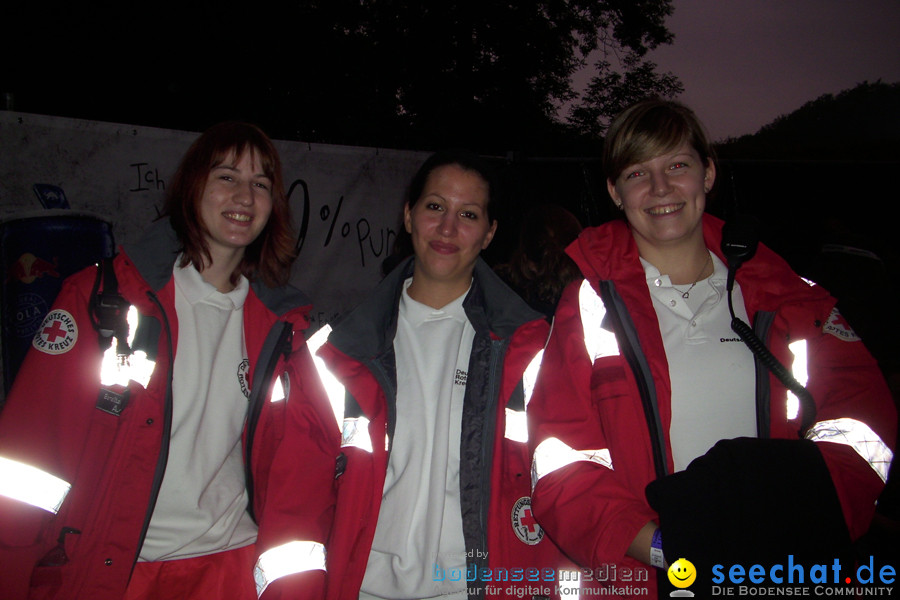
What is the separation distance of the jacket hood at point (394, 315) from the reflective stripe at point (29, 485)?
889 mm

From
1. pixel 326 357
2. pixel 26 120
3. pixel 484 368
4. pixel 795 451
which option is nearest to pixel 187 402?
pixel 326 357

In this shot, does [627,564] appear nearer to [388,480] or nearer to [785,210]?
[388,480]

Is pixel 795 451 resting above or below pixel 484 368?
below

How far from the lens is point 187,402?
182cm

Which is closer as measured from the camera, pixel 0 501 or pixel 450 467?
pixel 0 501

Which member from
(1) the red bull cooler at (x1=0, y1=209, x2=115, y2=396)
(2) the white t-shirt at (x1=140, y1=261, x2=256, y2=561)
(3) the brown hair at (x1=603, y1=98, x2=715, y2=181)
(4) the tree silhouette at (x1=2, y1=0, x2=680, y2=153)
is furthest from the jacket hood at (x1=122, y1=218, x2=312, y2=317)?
(4) the tree silhouette at (x1=2, y1=0, x2=680, y2=153)

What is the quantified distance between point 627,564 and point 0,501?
5.34ft

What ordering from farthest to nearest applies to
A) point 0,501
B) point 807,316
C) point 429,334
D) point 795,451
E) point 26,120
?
1. point 26,120
2. point 429,334
3. point 807,316
4. point 0,501
5. point 795,451

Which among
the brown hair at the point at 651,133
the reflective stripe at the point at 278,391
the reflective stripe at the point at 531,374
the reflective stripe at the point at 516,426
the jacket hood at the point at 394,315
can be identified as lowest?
the reflective stripe at the point at 516,426

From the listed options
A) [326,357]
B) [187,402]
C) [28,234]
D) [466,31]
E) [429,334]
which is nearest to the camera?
[187,402]

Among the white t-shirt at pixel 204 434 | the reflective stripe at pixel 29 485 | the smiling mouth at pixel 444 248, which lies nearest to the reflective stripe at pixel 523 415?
the smiling mouth at pixel 444 248

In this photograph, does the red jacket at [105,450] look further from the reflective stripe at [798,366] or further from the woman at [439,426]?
the reflective stripe at [798,366]

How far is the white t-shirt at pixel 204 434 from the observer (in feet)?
5.69

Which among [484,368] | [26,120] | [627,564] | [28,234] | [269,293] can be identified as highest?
[26,120]
